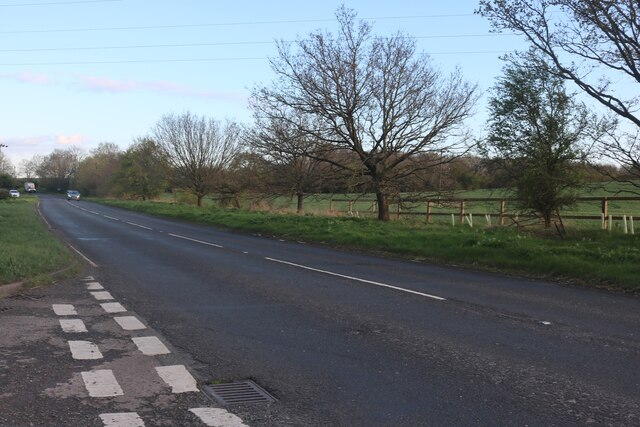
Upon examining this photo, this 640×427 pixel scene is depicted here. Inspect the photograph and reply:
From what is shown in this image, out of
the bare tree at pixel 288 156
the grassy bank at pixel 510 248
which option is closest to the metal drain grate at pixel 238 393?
the grassy bank at pixel 510 248

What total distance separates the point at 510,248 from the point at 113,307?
34.9 ft

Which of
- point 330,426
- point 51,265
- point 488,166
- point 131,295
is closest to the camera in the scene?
point 330,426

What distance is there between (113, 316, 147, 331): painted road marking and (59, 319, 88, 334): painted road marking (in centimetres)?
45

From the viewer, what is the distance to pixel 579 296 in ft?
34.0

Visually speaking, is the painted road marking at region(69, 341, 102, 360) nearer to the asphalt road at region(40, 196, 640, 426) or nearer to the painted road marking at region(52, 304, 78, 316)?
the asphalt road at region(40, 196, 640, 426)

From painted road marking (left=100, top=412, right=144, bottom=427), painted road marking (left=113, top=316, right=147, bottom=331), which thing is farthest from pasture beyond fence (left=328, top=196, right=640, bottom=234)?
painted road marking (left=100, top=412, right=144, bottom=427)

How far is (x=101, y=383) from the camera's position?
16.9 feet

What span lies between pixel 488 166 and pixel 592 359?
19260 millimetres

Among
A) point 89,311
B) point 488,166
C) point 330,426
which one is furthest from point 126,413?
point 488,166

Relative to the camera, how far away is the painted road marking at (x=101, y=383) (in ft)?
16.1

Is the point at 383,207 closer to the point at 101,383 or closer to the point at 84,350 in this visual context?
the point at 84,350

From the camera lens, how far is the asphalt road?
15.4ft

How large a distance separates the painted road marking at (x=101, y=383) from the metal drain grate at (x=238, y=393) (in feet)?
2.54

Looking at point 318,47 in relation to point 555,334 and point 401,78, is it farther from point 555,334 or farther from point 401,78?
point 555,334
